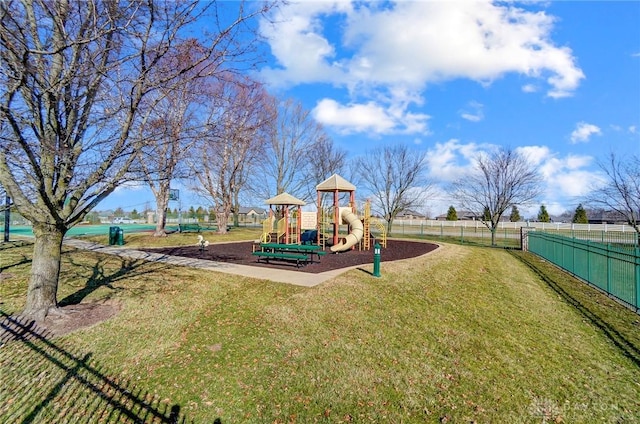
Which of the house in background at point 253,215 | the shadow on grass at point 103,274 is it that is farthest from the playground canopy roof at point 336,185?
the house in background at point 253,215

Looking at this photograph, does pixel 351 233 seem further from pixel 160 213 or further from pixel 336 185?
pixel 160 213

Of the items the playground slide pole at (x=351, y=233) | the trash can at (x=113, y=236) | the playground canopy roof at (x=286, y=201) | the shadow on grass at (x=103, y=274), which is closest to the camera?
the shadow on grass at (x=103, y=274)

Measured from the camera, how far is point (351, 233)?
16.9 m

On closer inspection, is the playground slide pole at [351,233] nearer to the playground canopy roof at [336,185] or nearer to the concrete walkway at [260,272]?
the playground canopy roof at [336,185]

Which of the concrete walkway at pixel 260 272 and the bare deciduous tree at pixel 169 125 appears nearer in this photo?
the bare deciduous tree at pixel 169 125

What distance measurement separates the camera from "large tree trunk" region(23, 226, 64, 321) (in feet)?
19.8

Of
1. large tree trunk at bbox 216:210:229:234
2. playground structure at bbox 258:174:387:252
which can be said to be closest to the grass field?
playground structure at bbox 258:174:387:252

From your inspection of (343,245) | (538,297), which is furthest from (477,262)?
(343,245)

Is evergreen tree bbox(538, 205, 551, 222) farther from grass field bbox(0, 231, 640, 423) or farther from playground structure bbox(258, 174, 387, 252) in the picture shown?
grass field bbox(0, 231, 640, 423)

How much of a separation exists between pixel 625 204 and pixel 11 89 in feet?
96.4

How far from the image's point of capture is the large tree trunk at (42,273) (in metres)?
6.03

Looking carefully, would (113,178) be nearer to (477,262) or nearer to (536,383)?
(536,383)

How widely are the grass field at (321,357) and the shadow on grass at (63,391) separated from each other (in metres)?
0.02

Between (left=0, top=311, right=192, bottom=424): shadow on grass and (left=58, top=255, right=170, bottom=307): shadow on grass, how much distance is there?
196cm
